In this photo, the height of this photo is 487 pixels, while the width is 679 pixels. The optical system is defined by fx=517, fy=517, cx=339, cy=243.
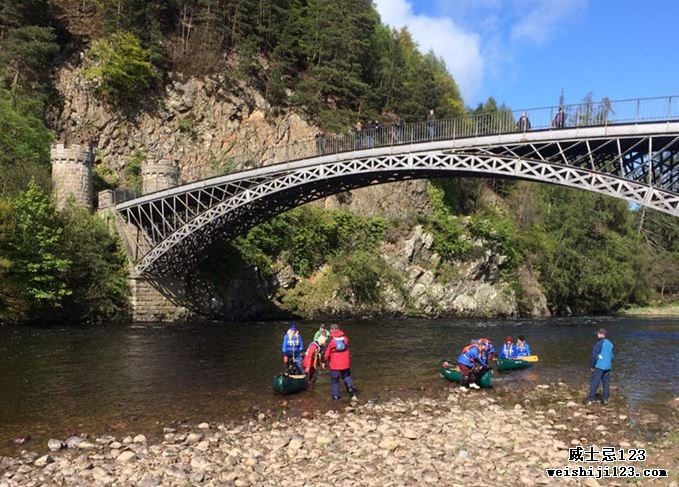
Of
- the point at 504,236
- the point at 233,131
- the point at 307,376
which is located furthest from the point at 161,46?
the point at 307,376

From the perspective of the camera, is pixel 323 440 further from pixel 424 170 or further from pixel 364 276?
pixel 364 276

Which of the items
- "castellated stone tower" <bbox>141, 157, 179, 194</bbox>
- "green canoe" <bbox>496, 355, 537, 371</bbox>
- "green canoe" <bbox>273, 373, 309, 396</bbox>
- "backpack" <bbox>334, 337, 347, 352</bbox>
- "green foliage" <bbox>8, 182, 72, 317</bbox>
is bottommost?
"green canoe" <bbox>496, 355, 537, 371</bbox>

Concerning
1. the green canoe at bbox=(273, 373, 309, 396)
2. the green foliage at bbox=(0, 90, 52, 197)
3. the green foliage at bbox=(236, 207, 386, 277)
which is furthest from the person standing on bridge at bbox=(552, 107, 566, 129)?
the green foliage at bbox=(0, 90, 52, 197)

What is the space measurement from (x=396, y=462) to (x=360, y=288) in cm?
3406

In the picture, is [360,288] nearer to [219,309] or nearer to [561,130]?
[219,309]

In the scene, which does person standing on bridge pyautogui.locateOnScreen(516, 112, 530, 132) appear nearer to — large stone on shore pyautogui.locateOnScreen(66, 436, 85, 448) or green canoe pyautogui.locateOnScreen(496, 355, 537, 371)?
green canoe pyautogui.locateOnScreen(496, 355, 537, 371)

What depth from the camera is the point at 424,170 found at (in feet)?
92.3

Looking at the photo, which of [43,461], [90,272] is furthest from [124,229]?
[43,461]

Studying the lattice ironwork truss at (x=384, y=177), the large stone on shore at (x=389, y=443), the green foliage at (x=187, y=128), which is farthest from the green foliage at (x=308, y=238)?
the large stone on shore at (x=389, y=443)

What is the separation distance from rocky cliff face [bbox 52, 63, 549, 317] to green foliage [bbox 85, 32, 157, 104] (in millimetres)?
1308

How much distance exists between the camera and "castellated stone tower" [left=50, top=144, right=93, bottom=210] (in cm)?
3466

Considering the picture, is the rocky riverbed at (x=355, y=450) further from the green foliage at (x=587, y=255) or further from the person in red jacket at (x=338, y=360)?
the green foliage at (x=587, y=255)

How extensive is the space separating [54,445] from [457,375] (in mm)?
11171

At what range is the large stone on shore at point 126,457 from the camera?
A: 360 inches
